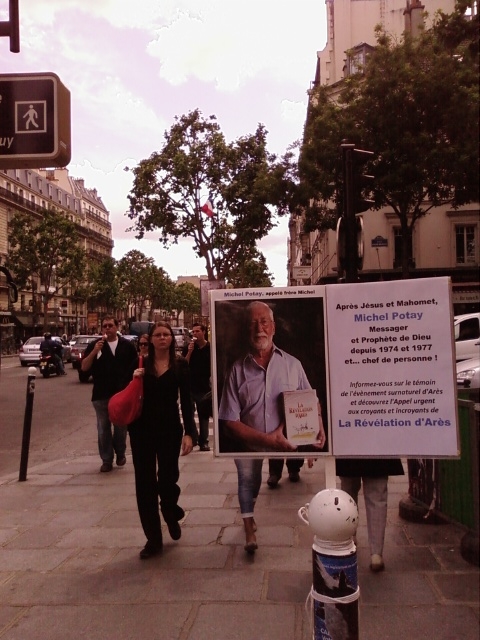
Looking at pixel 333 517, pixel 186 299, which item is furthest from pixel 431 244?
pixel 186 299

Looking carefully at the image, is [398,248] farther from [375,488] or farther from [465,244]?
[375,488]

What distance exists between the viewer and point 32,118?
3.80m

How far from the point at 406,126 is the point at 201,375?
51.1ft

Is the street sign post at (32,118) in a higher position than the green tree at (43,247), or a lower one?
lower

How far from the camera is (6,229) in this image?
6184 cm

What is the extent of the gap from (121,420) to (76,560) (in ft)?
3.40

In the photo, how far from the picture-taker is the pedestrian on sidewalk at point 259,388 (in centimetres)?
430

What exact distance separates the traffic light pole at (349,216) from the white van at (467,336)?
1113cm

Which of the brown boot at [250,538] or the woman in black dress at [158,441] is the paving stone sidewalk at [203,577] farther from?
the woman in black dress at [158,441]

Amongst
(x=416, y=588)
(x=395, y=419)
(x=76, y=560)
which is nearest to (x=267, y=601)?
(x=416, y=588)

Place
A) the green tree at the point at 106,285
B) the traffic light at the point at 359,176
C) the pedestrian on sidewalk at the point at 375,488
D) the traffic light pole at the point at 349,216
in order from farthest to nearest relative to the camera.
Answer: the green tree at the point at 106,285
the traffic light at the point at 359,176
the traffic light pole at the point at 349,216
the pedestrian on sidewalk at the point at 375,488

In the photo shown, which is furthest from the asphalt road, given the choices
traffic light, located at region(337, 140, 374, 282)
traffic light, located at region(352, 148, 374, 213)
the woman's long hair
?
traffic light, located at region(352, 148, 374, 213)

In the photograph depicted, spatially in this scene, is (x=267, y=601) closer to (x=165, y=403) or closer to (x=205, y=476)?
(x=165, y=403)

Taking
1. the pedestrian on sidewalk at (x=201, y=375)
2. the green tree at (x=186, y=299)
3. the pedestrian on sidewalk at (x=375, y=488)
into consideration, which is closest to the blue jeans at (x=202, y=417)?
the pedestrian on sidewalk at (x=201, y=375)
